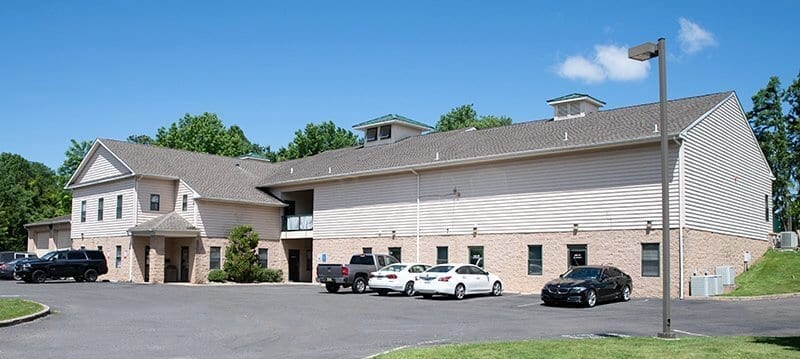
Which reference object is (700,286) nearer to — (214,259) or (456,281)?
(456,281)

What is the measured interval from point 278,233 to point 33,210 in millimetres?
42316

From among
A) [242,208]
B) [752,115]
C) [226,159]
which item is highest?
[752,115]

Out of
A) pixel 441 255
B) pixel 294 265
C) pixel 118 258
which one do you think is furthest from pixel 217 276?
pixel 441 255

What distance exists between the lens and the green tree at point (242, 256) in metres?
41.5

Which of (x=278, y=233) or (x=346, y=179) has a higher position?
(x=346, y=179)

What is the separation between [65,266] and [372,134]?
1922cm

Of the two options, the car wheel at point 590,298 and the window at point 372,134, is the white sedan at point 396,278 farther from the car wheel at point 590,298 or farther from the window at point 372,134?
the window at point 372,134

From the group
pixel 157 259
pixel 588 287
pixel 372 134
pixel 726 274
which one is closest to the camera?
pixel 588 287

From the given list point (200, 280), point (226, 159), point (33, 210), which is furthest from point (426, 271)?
point (33, 210)

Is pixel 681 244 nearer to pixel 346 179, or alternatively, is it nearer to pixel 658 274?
pixel 658 274

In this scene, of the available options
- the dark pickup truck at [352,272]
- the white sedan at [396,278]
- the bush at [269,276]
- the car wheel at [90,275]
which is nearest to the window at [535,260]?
the white sedan at [396,278]

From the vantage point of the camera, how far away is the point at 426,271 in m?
30.4

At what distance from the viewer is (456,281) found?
1139 inches

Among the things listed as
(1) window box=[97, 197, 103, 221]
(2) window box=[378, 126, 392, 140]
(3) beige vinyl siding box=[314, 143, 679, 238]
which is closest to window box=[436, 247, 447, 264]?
(3) beige vinyl siding box=[314, 143, 679, 238]
